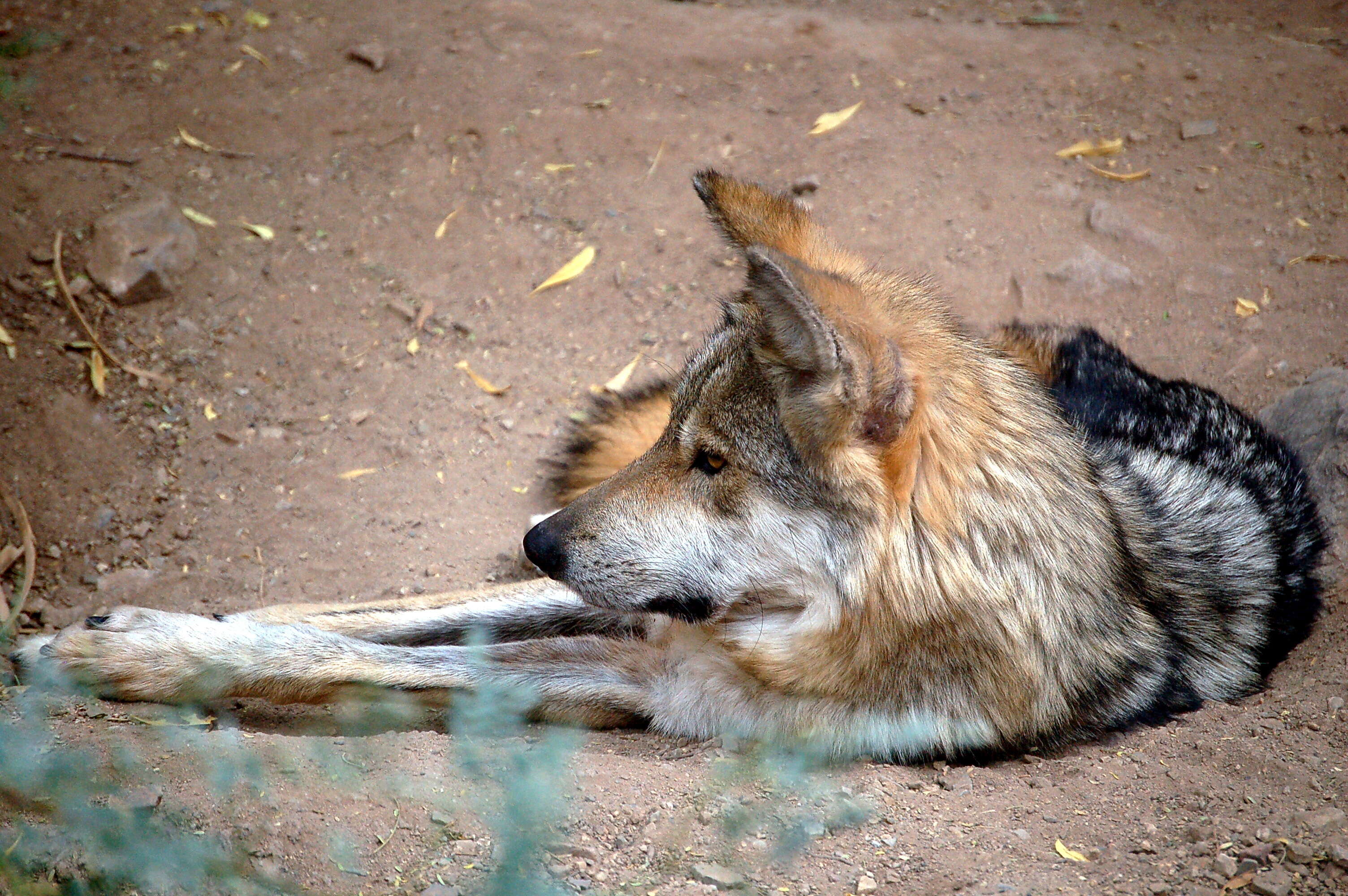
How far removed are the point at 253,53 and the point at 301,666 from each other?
183 inches

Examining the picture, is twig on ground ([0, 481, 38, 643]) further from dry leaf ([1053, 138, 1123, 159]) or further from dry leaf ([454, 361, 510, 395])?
dry leaf ([1053, 138, 1123, 159])

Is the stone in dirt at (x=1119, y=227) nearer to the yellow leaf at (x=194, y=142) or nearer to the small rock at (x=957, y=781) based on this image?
the small rock at (x=957, y=781)

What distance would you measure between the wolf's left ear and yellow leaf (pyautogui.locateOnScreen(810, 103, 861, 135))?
395 cm

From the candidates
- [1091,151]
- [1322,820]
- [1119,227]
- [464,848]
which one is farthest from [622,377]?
[1322,820]

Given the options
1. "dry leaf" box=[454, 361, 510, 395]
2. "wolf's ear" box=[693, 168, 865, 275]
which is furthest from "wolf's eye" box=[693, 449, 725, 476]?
"dry leaf" box=[454, 361, 510, 395]

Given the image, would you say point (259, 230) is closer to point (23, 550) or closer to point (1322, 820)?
point (23, 550)

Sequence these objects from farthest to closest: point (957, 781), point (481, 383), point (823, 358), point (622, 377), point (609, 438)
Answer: point (622, 377)
point (481, 383)
point (609, 438)
point (957, 781)
point (823, 358)

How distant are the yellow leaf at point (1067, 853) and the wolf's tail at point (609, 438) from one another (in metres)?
2.24

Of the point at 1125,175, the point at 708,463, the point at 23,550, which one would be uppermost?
the point at 1125,175

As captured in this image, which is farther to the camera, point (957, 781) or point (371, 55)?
point (371, 55)

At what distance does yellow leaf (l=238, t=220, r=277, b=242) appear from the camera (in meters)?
5.58

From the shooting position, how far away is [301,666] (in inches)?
129

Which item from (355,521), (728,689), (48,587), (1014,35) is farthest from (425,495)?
(1014,35)

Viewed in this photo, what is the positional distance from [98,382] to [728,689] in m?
3.45
